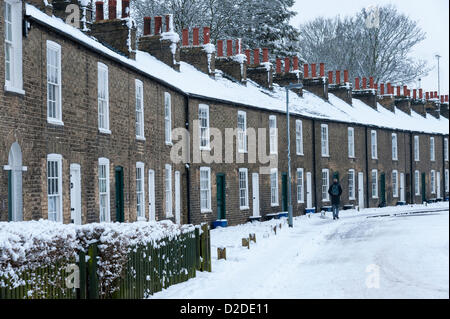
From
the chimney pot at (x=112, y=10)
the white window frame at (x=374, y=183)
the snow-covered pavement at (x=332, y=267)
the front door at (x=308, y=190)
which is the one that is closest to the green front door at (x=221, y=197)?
the snow-covered pavement at (x=332, y=267)

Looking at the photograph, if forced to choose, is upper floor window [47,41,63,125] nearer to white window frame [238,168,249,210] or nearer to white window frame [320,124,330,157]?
white window frame [238,168,249,210]

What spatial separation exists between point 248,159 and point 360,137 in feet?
50.2

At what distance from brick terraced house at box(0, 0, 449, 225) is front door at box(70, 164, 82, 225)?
0.03 metres

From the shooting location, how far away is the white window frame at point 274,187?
38.3 metres

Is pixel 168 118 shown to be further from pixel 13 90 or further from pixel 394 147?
pixel 394 147

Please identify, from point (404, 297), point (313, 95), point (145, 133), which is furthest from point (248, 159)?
point (404, 297)

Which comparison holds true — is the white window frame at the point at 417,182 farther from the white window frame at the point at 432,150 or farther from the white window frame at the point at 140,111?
the white window frame at the point at 140,111

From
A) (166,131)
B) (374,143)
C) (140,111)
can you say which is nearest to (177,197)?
(166,131)

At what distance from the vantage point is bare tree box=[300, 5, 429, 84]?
6266 centimetres

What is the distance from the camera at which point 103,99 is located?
21.5 metres

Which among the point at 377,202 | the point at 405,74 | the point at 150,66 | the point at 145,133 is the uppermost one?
the point at 405,74
